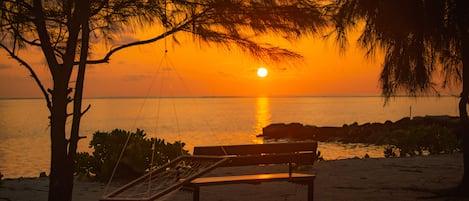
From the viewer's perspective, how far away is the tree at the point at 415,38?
8.36 metres

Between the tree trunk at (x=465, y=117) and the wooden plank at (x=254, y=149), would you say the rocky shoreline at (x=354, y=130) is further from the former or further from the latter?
the wooden plank at (x=254, y=149)

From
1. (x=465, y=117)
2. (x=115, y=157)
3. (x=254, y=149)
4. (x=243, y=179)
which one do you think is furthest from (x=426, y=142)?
(x=243, y=179)

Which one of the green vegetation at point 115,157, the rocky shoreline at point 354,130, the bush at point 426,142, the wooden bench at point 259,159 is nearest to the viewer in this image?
the wooden bench at point 259,159

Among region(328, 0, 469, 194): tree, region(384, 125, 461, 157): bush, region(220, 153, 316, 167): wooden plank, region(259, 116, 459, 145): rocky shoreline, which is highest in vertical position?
region(328, 0, 469, 194): tree

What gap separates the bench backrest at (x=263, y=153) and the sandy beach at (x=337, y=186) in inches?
40.9

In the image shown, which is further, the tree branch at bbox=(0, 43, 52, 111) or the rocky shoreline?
the rocky shoreline

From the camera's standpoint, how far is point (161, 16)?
7469mm

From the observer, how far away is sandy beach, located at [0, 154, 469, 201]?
8.71m

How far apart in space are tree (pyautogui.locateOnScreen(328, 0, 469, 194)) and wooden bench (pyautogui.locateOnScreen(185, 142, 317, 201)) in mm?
2057

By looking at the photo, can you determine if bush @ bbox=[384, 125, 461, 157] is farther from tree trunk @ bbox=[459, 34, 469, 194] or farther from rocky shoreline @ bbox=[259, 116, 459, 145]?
rocky shoreline @ bbox=[259, 116, 459, 145]

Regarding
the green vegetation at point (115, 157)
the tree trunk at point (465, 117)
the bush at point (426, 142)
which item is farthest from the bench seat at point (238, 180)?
the bush at point (426, 142)

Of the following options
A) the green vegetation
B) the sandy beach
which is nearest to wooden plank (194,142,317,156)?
the sandy beach

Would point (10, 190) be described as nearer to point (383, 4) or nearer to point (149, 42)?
point (149, 42)

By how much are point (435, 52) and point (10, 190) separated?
7.34m
